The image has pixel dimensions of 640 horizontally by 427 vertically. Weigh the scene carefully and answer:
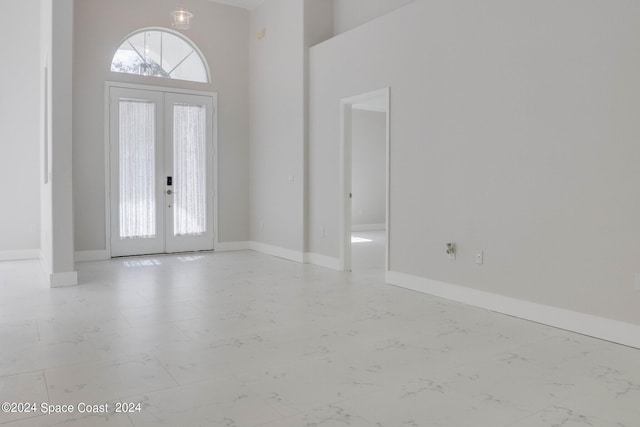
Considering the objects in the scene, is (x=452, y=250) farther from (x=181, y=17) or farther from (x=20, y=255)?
(x=20, y=255)

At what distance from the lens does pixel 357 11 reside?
6.28 m

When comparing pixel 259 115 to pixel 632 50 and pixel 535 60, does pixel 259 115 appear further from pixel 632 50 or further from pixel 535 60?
pixel 632 50

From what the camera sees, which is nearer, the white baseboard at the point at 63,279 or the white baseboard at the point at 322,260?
the white baseboard at the point at 63,279

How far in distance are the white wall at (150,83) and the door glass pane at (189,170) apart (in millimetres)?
275

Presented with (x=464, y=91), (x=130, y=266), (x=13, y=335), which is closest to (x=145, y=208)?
(x=130, y=266)

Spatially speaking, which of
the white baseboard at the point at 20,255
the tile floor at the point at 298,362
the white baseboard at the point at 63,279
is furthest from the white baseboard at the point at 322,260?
the white baseboard at the point at 20,255

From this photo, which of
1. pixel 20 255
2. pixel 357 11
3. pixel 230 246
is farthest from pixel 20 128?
pixel 357 11

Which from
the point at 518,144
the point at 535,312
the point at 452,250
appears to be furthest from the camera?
the point at 452,250

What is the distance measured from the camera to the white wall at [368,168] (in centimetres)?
1128

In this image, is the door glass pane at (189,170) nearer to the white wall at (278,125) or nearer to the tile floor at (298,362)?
the white wall at (278,125)

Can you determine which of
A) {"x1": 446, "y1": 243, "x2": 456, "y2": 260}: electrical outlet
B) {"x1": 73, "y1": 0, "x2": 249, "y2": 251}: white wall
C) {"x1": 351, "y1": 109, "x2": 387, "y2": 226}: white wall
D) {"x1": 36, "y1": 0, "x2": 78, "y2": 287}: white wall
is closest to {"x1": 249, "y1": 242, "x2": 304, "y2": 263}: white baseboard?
{"x1": 73, "y1": 0, "x2": 249, "y2": 251}: white wall

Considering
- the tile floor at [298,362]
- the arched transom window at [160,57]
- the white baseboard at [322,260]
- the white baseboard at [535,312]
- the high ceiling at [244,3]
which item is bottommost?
the tile floor at [298,362]

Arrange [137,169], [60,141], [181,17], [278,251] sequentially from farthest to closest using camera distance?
[278,251] < [137,169] < [181,17] < [60,141]

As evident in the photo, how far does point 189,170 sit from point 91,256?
6.04ft
